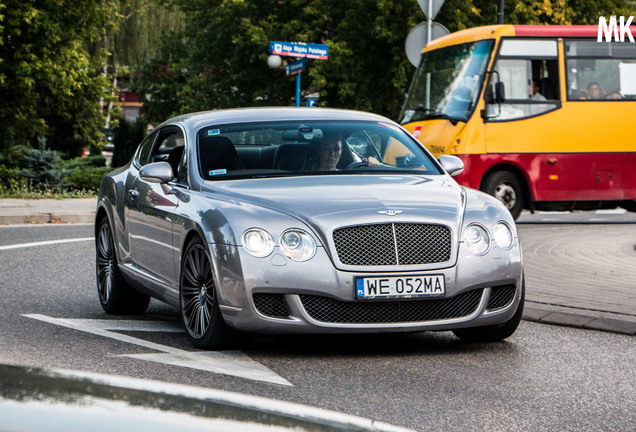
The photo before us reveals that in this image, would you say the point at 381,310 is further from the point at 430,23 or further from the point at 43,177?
the point at 43,177

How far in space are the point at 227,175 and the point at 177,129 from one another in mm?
1094

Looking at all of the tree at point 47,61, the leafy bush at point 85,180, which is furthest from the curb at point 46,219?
the leafy bush at point 85,180

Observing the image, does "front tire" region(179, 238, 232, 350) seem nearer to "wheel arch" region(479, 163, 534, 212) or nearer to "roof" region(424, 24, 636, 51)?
"wheel arch" region(479, 163, 534, 212)

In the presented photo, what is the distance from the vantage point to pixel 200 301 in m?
7.26

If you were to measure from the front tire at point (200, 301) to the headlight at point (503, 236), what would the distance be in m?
1.66

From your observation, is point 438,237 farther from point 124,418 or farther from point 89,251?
point 89,251

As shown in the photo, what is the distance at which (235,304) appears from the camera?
22.4 ft

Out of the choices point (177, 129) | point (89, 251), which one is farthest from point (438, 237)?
point (89, 251)

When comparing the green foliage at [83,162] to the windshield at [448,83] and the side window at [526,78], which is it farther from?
the side window at [526,78]

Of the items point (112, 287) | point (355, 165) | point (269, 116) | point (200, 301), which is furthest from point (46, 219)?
point (200, 301)

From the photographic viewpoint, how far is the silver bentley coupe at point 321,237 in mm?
6766

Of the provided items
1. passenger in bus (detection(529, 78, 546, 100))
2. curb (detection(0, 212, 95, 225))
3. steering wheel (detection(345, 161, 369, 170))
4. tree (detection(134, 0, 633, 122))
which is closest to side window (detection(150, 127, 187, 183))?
steering wheel (detection(345, 161, 369, 170))

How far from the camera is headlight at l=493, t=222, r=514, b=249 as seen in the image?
23.5 feet

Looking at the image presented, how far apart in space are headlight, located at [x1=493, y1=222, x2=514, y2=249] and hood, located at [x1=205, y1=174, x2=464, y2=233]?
0.25m
